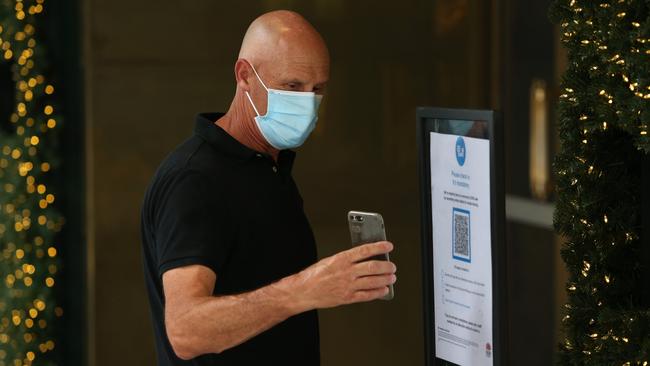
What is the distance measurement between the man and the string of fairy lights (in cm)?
245

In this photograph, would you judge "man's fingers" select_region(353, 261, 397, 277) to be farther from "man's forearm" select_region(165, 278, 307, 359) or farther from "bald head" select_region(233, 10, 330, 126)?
"bald head" select_region(233, 10, 330, 126)


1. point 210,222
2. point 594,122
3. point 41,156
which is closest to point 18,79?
point 41,156

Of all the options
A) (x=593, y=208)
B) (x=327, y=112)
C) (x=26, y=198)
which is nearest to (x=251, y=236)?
(x=593, y=208)

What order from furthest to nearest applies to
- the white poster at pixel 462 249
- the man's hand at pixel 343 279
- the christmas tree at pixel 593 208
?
the christmas tree at pixel 593 208 → the white poster at pixel 462 249 → the man's hand at pixel 343 279

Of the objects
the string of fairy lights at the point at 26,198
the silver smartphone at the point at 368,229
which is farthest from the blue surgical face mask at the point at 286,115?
the string of fairy lights at the point at 26,198

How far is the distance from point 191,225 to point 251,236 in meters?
0.23

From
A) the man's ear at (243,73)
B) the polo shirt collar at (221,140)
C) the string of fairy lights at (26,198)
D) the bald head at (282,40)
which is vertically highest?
the bald head at (282,40)

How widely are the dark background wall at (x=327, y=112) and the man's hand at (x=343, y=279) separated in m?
3.05

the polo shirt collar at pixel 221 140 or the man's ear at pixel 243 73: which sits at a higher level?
the man's ear at pixel 243 73

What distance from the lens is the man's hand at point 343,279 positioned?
276 centimetres

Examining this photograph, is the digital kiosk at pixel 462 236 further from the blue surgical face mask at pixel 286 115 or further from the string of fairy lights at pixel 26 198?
the string of fairy lights at pixel 26 198

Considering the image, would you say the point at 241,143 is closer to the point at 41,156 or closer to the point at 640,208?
the point at 640,208

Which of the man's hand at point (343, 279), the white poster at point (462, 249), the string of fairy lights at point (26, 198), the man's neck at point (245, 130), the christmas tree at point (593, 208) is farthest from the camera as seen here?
the string of fairy lights at point (26, 198)

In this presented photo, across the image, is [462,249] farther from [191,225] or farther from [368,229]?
[191,225]
